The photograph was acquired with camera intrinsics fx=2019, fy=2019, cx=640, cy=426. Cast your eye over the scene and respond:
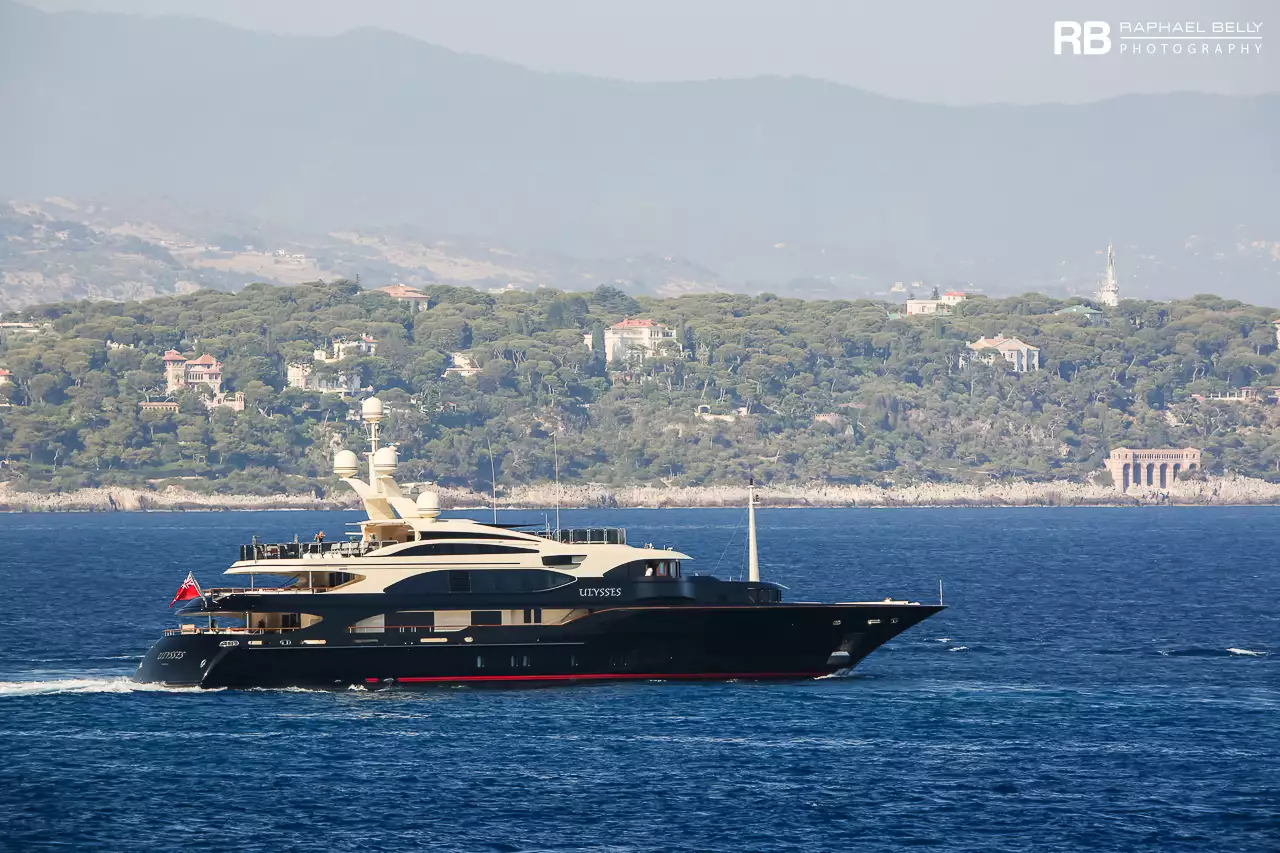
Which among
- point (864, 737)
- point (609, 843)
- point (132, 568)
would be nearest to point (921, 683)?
point (864, 737)

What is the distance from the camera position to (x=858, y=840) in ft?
135

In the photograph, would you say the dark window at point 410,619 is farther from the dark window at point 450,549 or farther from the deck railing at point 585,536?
the deck railing at point 585,536

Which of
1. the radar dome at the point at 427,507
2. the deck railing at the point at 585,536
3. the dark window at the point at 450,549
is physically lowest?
the dark window at the point at 450,549

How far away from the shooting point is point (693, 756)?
48.5 metres

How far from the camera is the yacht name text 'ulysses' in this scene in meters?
57.4

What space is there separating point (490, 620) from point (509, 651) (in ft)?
3.44

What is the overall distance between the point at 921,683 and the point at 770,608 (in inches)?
210

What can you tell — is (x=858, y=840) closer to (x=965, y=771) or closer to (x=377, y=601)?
(x=965, y=771)

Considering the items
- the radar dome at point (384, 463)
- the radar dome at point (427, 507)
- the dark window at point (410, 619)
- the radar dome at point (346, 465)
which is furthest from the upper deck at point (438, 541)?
the radar dome at point (346, 465)

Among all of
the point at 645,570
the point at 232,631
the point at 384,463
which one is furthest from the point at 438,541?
the point at 232,631

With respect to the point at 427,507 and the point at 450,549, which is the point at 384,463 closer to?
the point at 427,507

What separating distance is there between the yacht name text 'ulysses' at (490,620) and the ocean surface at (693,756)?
0.96m

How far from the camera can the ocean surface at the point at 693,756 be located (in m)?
41.8

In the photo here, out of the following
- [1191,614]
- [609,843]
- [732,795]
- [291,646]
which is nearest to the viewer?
[609,843]
